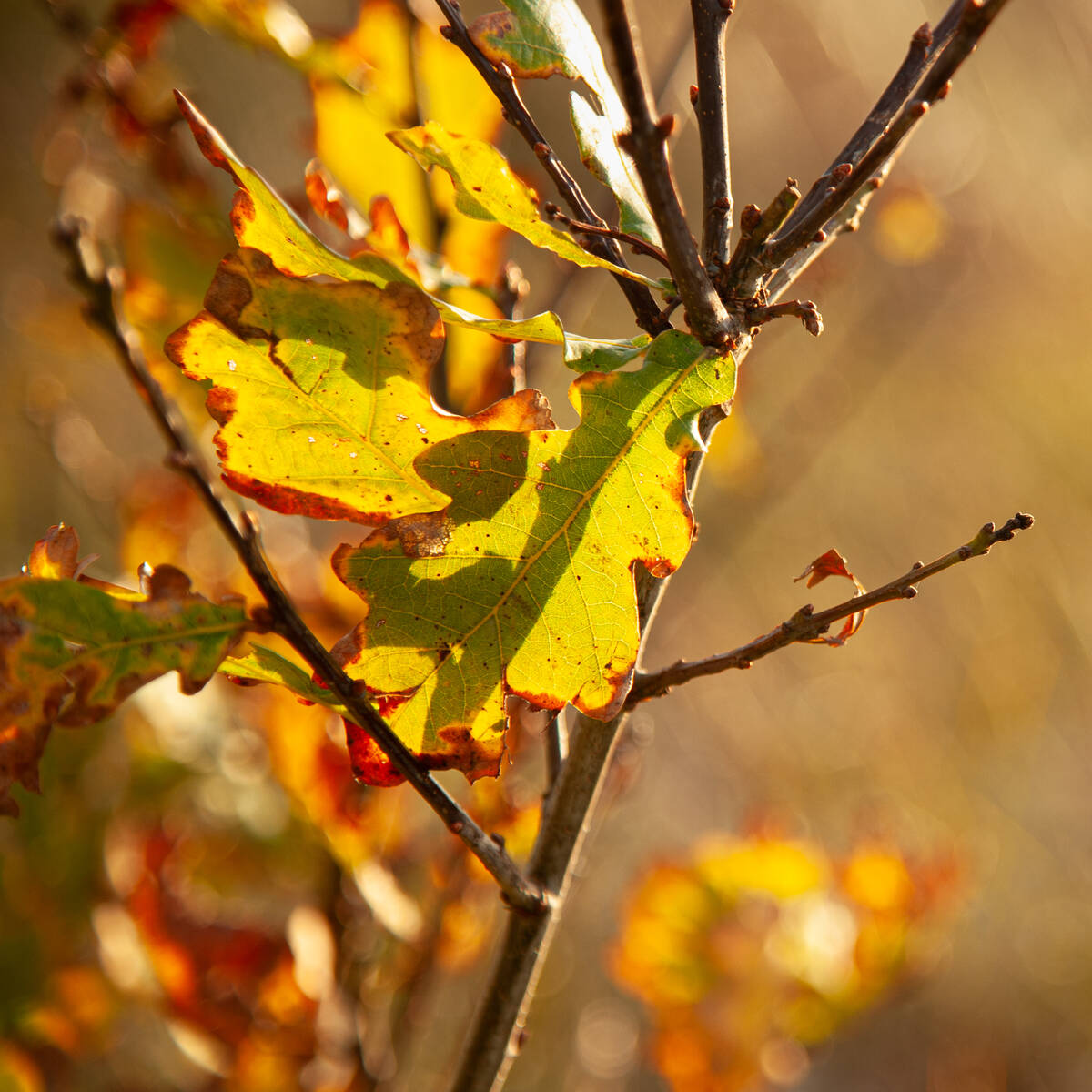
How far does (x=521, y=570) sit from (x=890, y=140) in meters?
0.20

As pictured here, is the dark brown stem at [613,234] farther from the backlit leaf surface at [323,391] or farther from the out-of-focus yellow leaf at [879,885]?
the out-of-focus yellow leaf at [879,885]

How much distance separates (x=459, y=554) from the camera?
333 millimetres

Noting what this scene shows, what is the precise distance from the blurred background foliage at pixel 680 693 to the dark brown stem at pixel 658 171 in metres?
0.37

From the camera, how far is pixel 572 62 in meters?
0.33

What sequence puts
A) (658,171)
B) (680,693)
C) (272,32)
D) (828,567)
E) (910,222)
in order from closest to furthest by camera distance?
(658,171), (828,567), (272,32), (910,222), (680,693)

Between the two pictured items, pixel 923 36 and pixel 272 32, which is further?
pixel 272 32

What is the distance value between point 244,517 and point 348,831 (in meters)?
0.53

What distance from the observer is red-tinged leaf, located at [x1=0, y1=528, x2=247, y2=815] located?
0.92ft

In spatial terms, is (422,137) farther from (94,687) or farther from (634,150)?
(94,687)

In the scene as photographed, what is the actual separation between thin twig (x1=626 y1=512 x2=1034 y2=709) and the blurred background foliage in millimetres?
260

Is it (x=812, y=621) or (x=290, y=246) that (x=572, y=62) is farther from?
(x=812, y=621)

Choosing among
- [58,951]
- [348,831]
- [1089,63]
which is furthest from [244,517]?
[1089,63]

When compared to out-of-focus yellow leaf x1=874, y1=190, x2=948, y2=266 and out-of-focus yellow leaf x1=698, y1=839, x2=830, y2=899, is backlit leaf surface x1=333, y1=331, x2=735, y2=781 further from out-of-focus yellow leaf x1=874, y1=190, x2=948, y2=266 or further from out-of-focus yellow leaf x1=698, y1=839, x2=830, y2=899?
out-of-focus yellow leaf x1=874, y1=190, x2=948, y2=266

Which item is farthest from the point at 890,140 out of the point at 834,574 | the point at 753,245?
the point at 834,574
